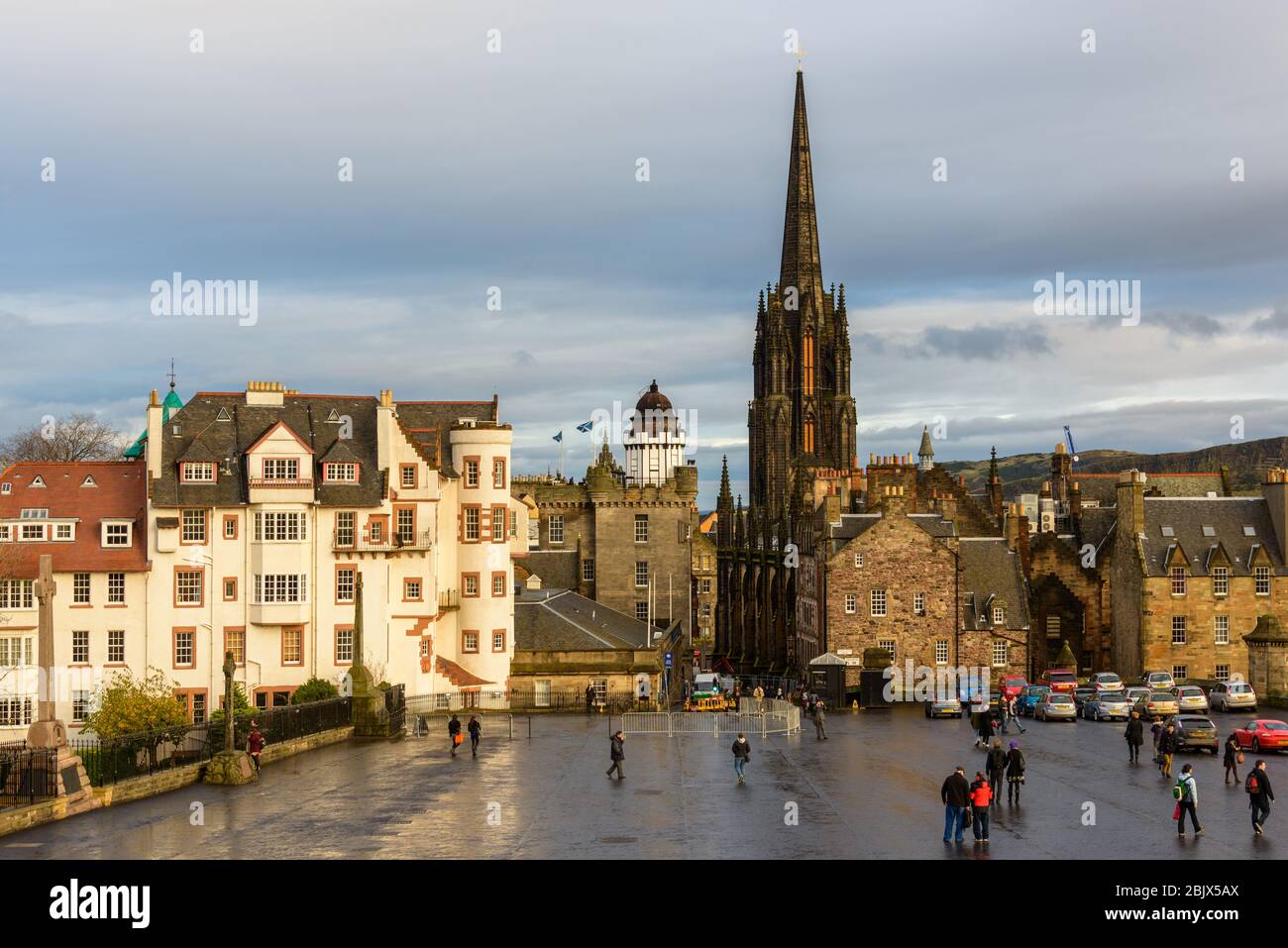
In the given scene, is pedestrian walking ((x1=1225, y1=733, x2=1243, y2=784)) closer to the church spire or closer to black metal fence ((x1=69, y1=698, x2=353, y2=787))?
black metal fence ((x1=69, y1=698, x2=353, y2=787))

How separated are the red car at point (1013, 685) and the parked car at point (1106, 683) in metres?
3.08

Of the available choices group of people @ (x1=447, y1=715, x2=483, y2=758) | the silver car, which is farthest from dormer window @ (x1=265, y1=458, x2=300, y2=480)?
the silver car

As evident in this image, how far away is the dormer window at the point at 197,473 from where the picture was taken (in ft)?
207

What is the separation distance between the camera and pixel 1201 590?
7600 centimetres

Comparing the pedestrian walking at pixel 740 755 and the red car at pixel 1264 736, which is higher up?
the pedestrian walking at pixel 740 755

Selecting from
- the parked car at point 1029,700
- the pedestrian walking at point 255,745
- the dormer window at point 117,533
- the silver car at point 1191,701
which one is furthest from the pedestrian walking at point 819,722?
the dormer window at point 117,533

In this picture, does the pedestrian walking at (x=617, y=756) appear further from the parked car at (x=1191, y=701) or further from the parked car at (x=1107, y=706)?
the parked car at (x=1191, y=701)

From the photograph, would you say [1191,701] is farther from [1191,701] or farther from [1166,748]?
[1166,748]

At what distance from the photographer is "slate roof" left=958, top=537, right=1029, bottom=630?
75688 millimetres

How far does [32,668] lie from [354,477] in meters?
15.1

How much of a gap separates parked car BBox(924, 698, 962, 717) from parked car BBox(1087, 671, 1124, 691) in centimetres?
593

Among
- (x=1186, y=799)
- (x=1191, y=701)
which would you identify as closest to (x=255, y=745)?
(x=1186, y=799)
